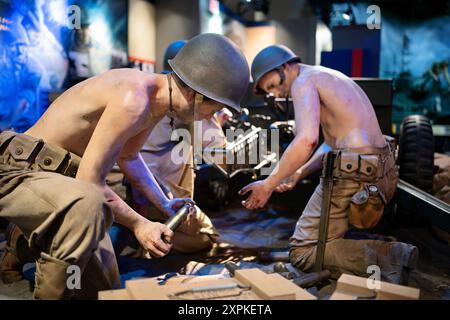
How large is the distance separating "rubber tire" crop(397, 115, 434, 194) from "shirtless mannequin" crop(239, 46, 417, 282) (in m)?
0.95

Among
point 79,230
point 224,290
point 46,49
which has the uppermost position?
point 46,49

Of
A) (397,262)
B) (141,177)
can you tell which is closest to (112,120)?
(141,177)

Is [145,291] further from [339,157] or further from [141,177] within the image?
[339,157]

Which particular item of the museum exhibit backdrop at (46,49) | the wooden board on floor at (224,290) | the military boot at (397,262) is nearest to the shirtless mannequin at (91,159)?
the wooden board on floor at (224,290)

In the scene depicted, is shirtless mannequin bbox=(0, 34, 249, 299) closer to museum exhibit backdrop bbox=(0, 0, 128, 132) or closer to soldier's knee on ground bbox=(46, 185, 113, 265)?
soldier's knee on ground bbox=(46, 185, 113, 265)

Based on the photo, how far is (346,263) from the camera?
3.14 meters

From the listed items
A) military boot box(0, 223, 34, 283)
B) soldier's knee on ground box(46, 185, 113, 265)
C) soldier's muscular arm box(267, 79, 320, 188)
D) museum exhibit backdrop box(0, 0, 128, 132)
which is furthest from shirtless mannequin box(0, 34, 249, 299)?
museum exhibit backdrop box(0, 0, 128, 132)

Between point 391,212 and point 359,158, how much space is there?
1.72 m

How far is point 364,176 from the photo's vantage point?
3.12 meters

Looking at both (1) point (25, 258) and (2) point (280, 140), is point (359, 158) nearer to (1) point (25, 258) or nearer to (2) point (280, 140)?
(2) point (280, 140)

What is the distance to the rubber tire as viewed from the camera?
13.9 ft

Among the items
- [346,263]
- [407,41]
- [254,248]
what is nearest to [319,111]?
[346,263]

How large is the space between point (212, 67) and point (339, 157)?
1.14 m

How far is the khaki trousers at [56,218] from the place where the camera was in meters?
1.87
